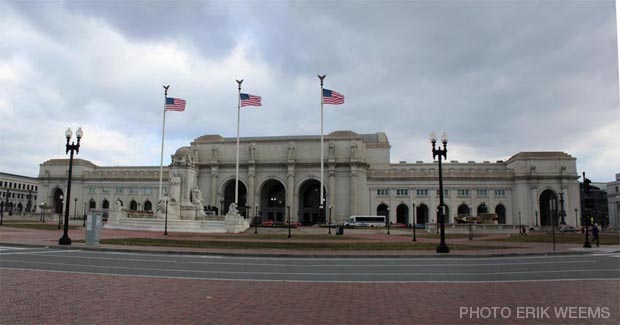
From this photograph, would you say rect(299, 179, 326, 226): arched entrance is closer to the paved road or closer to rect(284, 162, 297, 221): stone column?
rect(284, 162, 297, 221): stone column

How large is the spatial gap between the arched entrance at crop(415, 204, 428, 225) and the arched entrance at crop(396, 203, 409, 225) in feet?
8.22

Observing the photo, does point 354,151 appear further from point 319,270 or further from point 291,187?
point 319,270

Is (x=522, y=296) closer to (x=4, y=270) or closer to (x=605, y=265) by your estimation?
(x=605, y=265)

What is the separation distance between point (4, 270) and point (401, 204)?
9619 centimetres

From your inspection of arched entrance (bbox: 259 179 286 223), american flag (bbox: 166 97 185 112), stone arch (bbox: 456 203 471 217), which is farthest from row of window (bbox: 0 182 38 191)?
stone arch (bbox: 456 203 471 217)

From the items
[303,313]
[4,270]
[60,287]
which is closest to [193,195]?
[4,270]

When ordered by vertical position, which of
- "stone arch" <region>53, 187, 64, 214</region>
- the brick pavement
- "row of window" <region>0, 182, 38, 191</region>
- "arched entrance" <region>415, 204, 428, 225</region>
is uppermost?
"row of window" <region>0, 182, 38, 191</region>

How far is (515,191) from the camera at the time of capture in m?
102

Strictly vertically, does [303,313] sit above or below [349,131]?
below

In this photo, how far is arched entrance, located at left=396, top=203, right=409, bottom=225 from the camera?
349 feet

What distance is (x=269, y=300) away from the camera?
984 centimetres

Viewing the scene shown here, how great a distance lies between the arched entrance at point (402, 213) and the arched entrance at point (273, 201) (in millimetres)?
29081

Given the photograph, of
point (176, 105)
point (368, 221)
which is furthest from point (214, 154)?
point (176, 105)

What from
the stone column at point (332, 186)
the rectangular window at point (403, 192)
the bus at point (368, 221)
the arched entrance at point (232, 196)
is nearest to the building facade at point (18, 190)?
the arched entrance at point (232, 196)
